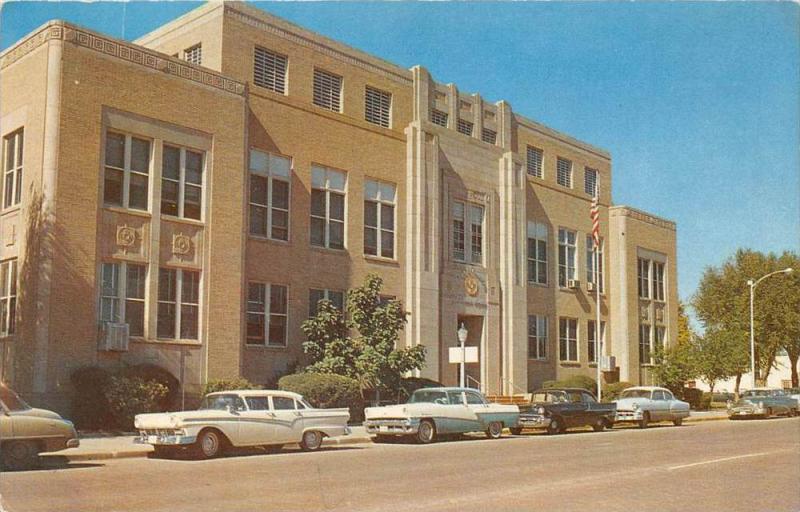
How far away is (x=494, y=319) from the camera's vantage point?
40.7 meters

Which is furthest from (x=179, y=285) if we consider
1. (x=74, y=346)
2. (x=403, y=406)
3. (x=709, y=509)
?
(x=709, y=509)

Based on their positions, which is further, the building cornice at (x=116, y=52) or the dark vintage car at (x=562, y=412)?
the dark vintage car at (x=562, y=412)

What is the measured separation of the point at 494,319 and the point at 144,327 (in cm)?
1828

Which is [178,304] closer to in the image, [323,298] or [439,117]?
[323,298]

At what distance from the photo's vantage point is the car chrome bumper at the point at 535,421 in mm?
28188

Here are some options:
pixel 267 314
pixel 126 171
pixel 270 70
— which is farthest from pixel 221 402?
pixel 270 70

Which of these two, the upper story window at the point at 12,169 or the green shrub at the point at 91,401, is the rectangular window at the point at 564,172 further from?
the green shrub at the point at 91,401

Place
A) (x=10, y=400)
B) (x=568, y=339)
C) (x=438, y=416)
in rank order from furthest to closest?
(x=568, y=339), (x=438, y=416), (x=10, y=400)

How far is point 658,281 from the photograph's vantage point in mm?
54312

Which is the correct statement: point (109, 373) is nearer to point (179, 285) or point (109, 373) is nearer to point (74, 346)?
point (74, 346)

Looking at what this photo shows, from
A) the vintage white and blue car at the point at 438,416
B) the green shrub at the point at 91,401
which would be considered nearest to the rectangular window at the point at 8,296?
the green shrub at the point at 91,401

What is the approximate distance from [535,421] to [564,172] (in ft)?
78.8

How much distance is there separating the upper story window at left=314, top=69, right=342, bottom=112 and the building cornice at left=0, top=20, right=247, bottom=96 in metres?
5.49

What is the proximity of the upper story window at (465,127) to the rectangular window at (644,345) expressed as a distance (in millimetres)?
16918
